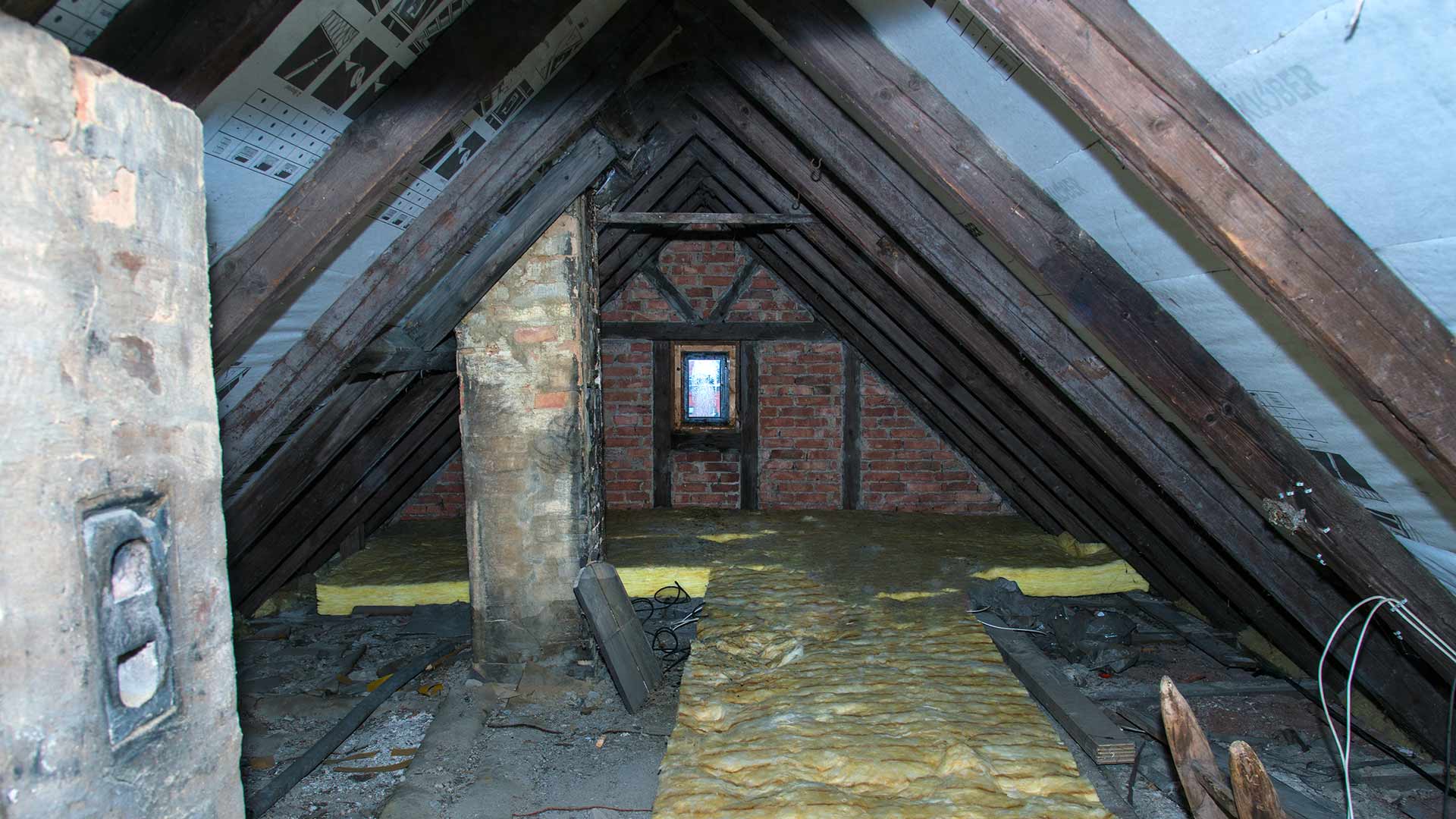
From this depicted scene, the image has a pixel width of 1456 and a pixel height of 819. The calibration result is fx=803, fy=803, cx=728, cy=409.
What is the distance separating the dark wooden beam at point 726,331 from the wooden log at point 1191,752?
473 centimetres

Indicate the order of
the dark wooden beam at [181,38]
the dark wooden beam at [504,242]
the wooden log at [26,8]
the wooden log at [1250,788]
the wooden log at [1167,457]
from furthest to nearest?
the dark wooden beam at [504,242] → the wooden log at [1167,457] → the wooden log at [1250,788] → the dark wooden beam at [181,38] → the wooden log at [26,8]

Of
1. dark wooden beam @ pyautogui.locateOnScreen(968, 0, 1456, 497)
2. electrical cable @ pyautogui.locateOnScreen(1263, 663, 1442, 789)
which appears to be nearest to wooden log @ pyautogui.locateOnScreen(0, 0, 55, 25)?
dark wooden beam @ pyautogui.locateOnScreen(968, 0, 1456, 497)

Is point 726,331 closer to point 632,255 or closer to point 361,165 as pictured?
point 632,255

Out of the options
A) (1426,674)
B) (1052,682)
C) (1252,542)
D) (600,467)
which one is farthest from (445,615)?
(1426,674)

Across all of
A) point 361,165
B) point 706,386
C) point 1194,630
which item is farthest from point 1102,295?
point 706,386

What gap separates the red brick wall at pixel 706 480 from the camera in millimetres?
6559

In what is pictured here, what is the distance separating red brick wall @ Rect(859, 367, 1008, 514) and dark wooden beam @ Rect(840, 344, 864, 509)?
4 centimetres

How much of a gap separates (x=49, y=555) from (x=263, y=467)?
255cm

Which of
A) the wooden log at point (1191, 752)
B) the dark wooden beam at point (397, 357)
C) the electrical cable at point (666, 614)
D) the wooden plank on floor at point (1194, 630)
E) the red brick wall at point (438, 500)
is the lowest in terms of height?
the wooden plank on floor at point (1194, 630)

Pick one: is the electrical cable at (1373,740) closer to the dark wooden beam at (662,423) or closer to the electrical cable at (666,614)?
the electrical cable at (666,614)

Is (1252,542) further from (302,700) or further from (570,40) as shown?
(302,700)

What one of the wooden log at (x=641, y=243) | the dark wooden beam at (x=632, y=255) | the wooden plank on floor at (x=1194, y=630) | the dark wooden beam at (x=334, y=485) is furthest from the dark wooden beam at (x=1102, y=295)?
the dark wooden beam at (x=632, y=255)

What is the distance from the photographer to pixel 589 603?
3520 mm

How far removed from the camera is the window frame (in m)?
6.54
